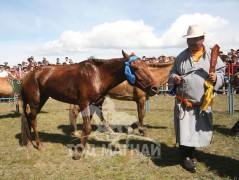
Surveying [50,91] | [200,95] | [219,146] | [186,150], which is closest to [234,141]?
[219,146]

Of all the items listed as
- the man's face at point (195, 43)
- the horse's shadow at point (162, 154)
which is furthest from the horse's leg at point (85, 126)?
the man's face at point (195, 43)

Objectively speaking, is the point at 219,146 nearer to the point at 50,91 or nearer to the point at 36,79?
the point at 50,91

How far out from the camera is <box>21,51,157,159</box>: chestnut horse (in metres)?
4.91

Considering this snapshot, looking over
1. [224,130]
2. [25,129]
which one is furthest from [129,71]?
[224,130]

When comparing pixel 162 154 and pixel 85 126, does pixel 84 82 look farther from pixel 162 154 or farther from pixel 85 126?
pixel 162 154

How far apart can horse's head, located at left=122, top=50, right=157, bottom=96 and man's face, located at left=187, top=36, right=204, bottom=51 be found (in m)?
0.90

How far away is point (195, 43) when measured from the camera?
4395 mm

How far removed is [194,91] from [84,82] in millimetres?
2223

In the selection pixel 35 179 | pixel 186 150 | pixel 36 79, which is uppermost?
pixel 36 79

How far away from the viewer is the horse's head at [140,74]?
4.85 metres

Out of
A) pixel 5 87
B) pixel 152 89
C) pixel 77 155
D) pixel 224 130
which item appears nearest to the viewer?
pixel 152 89

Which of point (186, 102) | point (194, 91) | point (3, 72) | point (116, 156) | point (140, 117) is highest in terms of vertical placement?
point (3, 72)

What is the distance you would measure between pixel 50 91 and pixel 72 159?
63.2 inches

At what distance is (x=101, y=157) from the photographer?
18.0 feet
